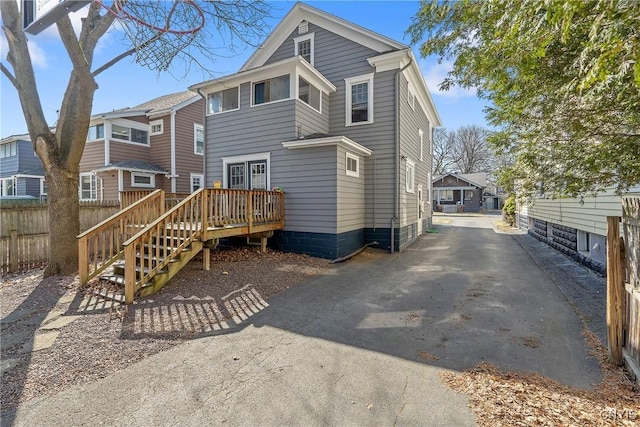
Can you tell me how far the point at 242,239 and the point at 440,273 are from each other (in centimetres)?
590

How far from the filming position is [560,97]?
3.64 meters

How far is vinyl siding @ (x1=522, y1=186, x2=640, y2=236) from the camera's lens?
258 inches

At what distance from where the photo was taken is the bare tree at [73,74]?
6.09 metres

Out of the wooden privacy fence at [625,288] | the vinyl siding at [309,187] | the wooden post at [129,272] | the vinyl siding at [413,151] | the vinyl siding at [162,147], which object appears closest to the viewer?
the wooden privacy fence at [625,288]

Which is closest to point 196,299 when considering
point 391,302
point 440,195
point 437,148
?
point 391,302

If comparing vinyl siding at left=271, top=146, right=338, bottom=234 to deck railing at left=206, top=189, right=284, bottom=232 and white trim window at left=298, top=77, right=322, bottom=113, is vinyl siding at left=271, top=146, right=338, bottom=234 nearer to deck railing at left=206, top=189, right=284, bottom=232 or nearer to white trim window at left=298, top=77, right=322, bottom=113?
deck railing at left=206, top=189, right=284, bottom=232

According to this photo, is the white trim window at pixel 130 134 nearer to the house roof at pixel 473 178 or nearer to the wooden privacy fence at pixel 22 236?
the wooden privacy fence at pixel 22 236

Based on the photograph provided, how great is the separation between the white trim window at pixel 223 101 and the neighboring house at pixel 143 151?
22.7ft

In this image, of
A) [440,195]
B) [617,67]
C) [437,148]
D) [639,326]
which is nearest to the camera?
[617,67]

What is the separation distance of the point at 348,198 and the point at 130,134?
13.6m

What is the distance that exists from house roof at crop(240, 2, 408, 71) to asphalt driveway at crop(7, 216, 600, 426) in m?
8.15

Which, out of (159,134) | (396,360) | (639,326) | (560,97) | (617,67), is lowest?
(396,360)

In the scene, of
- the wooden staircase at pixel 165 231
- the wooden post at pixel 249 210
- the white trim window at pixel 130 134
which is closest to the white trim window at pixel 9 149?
the white trim window at pixel 130 134

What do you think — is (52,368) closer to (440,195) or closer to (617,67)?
(617,67)
